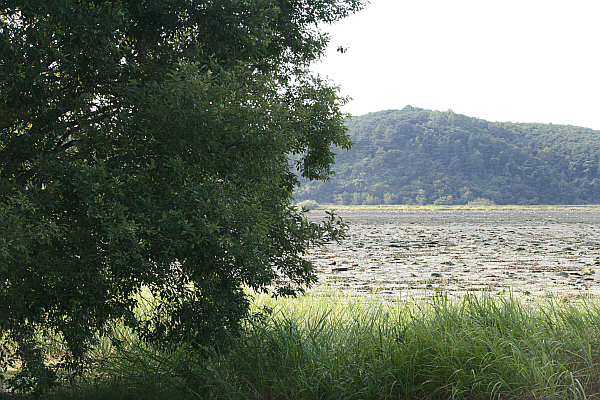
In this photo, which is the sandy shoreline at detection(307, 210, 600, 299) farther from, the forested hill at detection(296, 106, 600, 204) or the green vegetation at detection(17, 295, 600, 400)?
the forested hill at detection(296, 106, 600, 204)

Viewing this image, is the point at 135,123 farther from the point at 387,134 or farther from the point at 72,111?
the point at 387,134

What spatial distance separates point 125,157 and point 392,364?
3.18 m

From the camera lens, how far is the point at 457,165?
438 ft

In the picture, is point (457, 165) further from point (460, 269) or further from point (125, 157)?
point (125, 157)

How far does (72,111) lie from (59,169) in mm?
953

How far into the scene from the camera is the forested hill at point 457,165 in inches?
4906

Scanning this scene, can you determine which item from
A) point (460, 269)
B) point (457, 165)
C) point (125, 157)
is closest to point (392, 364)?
point (125, 157)

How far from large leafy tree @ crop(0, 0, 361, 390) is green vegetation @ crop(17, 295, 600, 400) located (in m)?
0.81

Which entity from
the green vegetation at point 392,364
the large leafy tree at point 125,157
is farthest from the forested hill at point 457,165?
the large leafy tree at point 125,157

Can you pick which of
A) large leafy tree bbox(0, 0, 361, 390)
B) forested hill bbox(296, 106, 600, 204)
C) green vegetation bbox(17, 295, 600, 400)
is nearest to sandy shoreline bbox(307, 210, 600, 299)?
green vegetation bbox(17, 295, 600, 400)

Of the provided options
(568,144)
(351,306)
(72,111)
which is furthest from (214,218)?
(568,144)

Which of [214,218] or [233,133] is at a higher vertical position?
[233,133]

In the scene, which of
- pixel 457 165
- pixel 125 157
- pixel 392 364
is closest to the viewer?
pixel 125 157

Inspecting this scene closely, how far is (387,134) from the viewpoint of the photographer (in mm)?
142375
